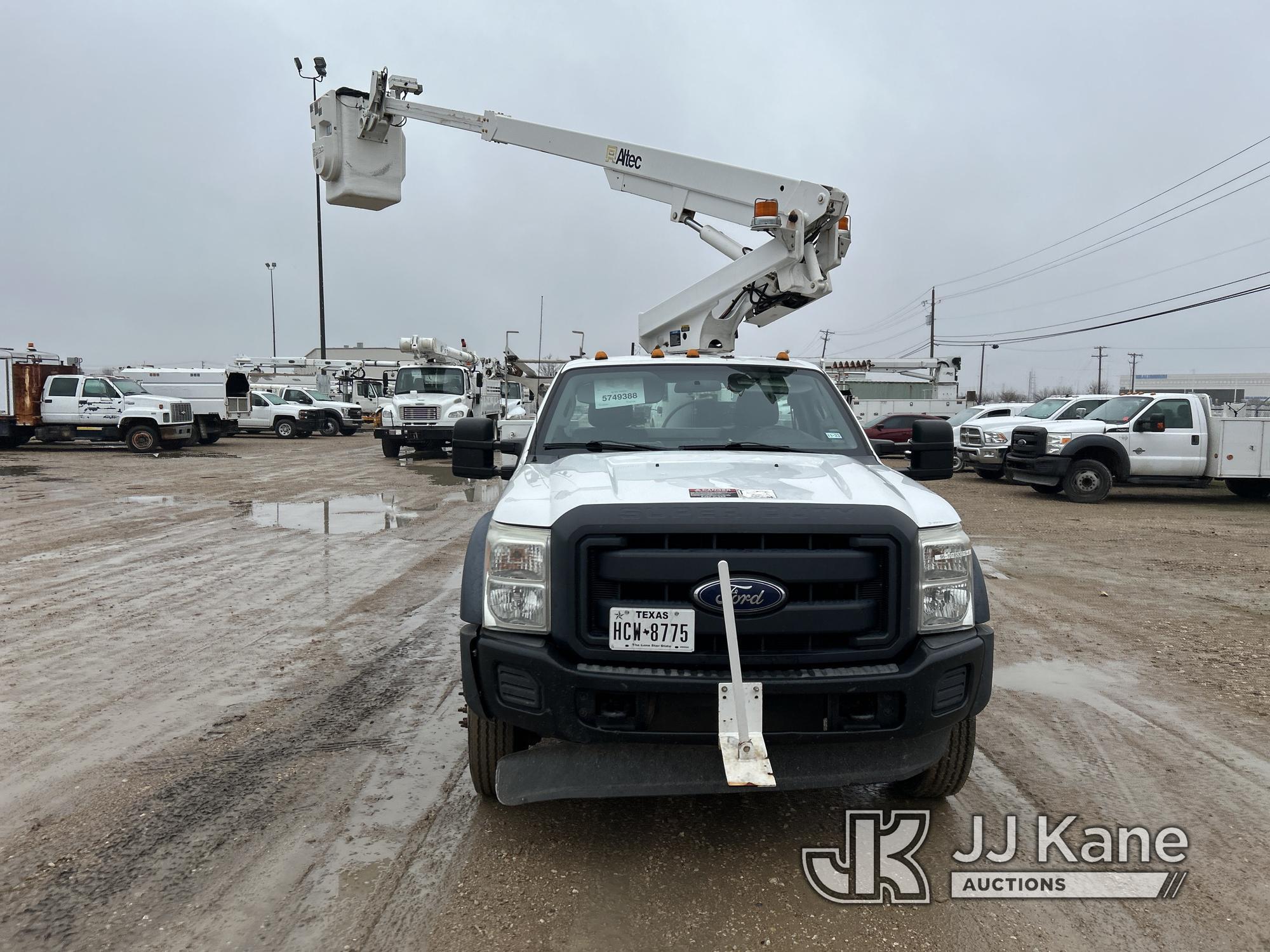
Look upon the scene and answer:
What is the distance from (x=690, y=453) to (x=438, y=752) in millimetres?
1769

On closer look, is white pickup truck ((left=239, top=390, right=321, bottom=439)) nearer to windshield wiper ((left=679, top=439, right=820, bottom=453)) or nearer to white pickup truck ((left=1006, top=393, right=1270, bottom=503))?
white pickup truck ((left=1006, top=393, right=1270, bottom=503))

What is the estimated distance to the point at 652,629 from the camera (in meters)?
2.72

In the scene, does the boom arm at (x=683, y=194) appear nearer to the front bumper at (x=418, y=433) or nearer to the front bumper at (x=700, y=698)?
the front bumper at (x=700, y=698)

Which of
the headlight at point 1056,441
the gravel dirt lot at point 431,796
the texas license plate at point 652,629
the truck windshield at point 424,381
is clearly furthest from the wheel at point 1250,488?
the truck windshield at point 424,381

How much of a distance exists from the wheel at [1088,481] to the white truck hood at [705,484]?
11947 mm

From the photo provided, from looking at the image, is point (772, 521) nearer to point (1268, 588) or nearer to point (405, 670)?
point (405, 670)

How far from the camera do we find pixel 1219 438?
45.4 feet

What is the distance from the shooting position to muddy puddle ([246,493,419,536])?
10.2m

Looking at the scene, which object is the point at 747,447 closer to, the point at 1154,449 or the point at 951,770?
the point at 951,770

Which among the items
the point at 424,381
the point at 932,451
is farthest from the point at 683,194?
the point at 424,381

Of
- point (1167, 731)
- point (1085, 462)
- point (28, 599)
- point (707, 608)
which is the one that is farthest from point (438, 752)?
point (1085, 462)

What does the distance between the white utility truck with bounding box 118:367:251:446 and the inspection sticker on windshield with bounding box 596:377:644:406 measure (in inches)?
941

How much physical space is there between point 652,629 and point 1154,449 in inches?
562

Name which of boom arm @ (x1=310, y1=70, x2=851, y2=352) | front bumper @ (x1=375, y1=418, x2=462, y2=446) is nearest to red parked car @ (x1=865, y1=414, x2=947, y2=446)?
front bumper @ (x1=375, y1=418, x2=462, y2=446)
